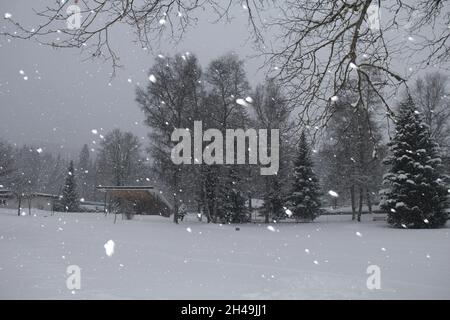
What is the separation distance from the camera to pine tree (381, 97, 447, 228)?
25297 mm

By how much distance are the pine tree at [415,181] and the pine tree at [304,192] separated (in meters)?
7.25

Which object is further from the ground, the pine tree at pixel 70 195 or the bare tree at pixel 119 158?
the bare tree at pixel 119 158

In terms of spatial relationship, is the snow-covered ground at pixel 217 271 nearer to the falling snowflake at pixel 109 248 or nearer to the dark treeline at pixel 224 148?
the falling snowflake at pixel 109 248

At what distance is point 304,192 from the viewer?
108ft

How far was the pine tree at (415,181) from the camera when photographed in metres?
25.3

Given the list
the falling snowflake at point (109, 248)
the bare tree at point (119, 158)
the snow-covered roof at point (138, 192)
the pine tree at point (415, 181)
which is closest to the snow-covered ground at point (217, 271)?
the falling snowflake at point (109, 248)

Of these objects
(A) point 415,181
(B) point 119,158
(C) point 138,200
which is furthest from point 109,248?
(B) point 119,158

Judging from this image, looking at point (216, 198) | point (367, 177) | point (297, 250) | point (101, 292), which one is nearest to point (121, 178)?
point (216, 198)

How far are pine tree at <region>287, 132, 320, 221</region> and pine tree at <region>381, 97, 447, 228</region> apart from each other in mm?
7250

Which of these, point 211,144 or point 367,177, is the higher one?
point 211,144

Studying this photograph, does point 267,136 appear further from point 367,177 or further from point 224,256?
point 224,256
